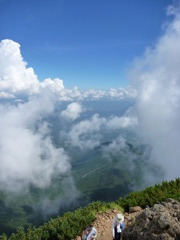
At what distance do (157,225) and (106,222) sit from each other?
6860mm

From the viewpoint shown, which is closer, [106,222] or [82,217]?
[82,217]

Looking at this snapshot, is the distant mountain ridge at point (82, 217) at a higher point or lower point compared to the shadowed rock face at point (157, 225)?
higher

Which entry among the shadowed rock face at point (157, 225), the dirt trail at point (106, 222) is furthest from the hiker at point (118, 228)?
the dirt trail at point (106, 222)

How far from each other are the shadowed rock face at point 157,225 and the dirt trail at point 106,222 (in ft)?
9.91

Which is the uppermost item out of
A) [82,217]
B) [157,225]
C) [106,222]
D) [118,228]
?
[82,217]

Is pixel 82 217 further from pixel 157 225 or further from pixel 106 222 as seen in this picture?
pixel 157 225

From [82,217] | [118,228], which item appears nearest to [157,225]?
[118,228]

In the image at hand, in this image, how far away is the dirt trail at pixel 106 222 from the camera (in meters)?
17.9

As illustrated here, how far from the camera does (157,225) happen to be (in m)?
13.6

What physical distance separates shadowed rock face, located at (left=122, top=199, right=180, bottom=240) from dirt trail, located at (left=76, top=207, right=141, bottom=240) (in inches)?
119

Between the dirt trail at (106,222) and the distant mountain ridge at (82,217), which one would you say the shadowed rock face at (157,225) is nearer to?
the distant mountain ridge at (82,217)

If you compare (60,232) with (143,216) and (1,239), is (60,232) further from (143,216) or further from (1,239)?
(143,216)

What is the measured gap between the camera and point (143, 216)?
48.9 feet

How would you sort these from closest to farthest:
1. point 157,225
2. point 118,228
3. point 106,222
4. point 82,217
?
1. point 157,225
2. point 118,228
3. point 82,217
4. point 106,222
